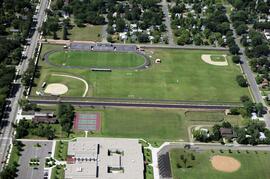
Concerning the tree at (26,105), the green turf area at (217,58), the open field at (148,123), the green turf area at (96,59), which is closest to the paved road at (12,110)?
the tree at (26,105)

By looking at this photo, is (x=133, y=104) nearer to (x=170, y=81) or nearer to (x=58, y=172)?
(x=170, y=81)

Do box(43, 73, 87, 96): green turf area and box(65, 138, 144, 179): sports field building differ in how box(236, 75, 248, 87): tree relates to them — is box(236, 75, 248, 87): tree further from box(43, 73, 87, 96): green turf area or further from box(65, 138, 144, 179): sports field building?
box(43, 73, 87, 96): green turf area

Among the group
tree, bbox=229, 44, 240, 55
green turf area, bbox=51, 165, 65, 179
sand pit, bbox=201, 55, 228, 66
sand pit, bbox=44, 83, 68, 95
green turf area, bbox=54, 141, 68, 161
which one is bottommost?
green turf area, bbox=51, 165, 65, 179

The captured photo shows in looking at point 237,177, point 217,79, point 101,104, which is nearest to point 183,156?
point 237,177

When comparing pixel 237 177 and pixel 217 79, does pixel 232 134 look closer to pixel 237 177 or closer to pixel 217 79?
pixel 237 177

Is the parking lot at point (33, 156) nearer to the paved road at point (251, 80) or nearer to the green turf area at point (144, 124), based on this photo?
the green turf area at point (144, 124)

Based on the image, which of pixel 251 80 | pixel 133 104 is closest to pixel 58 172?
pixel 133 104

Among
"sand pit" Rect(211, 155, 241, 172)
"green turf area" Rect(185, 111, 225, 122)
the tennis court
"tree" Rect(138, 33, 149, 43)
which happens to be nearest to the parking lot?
the tennis court
